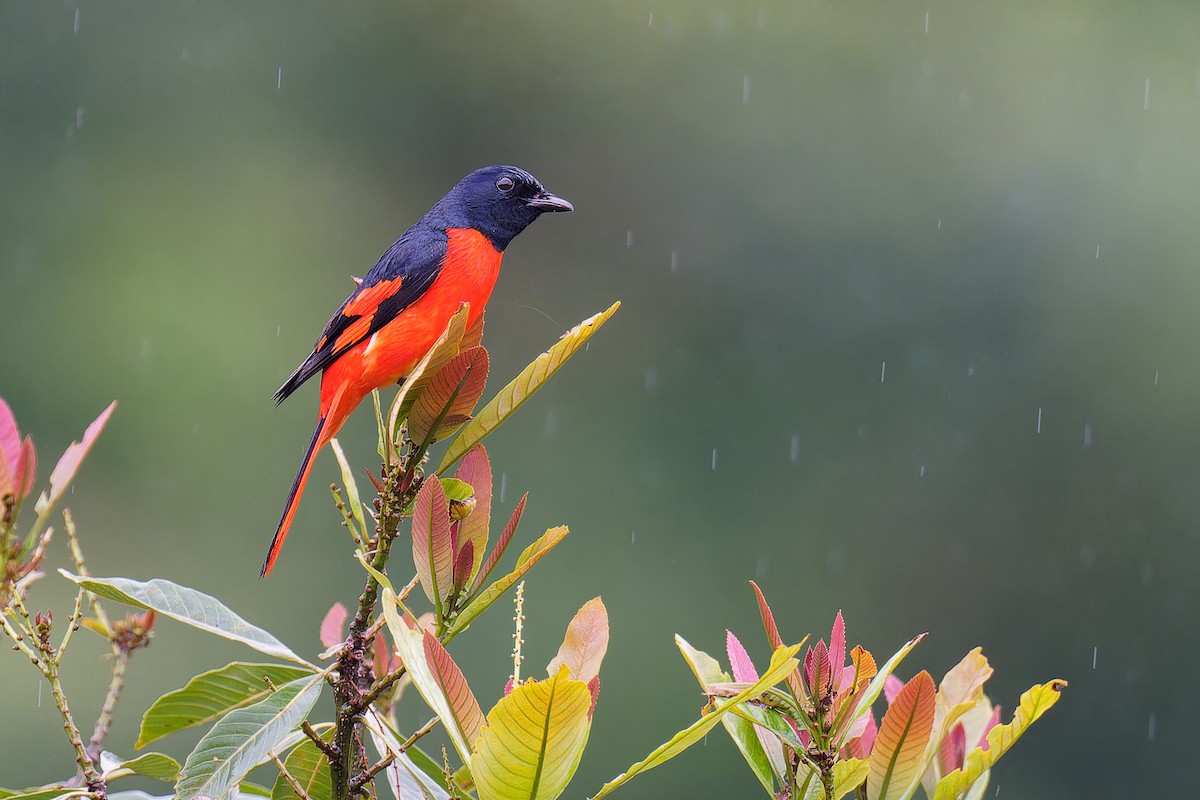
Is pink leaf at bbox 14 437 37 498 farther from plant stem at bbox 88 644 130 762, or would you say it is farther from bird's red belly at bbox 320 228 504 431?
bird's red belly at bbox 320 228 504 431

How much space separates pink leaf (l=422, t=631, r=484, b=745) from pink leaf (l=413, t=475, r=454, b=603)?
0.08 m

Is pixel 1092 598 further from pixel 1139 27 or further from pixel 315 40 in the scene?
pixel 315 40

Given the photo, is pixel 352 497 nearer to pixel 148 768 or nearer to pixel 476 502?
pixel 476 502

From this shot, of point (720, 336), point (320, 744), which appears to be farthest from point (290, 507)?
point (720, 336)

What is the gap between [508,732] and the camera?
890mm

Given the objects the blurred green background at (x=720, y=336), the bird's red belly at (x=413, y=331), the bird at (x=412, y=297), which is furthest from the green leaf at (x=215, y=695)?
the blurred green background at (x=720, y=336)

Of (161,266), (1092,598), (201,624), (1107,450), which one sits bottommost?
(1092,598)

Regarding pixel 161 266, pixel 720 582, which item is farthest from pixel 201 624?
pixel 161 266

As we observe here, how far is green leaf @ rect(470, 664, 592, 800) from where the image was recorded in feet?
2.87

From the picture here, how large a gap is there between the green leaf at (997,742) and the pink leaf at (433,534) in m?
0.39

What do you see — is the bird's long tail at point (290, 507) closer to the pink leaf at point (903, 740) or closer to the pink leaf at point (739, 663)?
the pink leaf at point (739, 663)

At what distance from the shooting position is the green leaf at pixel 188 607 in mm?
1054

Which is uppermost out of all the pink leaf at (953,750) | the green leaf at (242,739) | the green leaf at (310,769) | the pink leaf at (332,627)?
the green leaf at (242,739)

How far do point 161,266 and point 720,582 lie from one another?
4.02m
